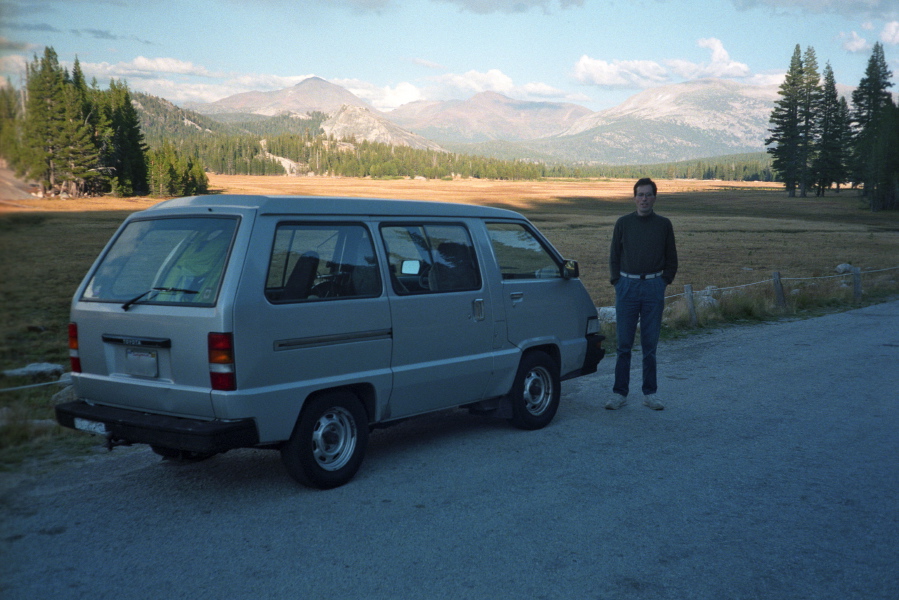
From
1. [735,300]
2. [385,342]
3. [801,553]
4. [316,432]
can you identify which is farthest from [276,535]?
[735,300]

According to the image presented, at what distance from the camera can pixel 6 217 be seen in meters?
1.24

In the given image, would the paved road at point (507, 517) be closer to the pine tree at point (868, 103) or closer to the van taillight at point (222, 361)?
the van taillight at point (222, 361)

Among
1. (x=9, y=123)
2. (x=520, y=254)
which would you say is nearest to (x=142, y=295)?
(x=520, y=254)

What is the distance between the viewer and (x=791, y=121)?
326ft

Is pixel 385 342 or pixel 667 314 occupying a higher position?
pixel 385 342

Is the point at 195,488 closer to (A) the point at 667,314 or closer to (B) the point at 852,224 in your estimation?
(A) the point at 667,314

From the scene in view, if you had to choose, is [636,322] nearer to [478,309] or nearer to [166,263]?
[478,309]

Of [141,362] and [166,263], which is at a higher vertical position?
[166,263]

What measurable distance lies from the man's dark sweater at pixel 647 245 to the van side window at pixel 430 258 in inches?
74.1

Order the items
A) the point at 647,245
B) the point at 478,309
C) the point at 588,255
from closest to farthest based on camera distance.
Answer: the point at 478,309
the point at 647,245
the point at 588,255

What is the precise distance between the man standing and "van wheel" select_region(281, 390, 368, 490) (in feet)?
10.5

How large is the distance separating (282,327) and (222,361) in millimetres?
443

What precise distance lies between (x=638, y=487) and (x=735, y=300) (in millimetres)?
11123

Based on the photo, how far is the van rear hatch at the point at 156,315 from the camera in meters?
4.53
